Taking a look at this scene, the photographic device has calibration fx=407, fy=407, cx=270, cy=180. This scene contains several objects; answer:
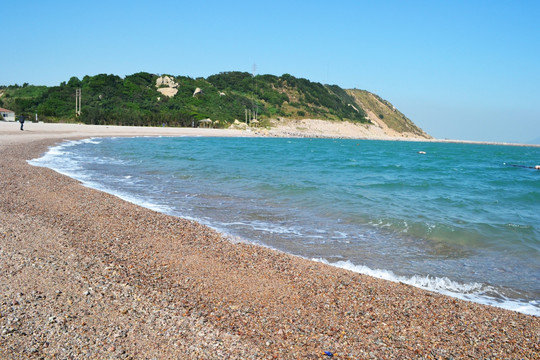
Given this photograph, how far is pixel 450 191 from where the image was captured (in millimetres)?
16844

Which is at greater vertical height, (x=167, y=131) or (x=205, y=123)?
(x=205, y=123)

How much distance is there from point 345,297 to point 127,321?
2591 millimetres

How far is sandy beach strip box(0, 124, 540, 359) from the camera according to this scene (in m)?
3.55

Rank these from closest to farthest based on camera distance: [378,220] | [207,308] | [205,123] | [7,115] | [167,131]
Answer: [207,308]
[378,220]
[7,115]
[167,131]
[205,123]

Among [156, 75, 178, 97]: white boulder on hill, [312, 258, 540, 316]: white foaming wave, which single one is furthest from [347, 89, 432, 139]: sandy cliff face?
[312, 258, 540, 316]: white foaming wave

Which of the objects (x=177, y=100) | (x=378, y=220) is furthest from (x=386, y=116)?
(x=378, y=220)

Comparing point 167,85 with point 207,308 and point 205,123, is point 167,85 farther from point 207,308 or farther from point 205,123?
point 207,308

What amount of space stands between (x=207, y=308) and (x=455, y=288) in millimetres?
3832

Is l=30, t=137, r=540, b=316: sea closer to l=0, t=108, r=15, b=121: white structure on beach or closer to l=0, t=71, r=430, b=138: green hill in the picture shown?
l=0, t=108, r=15, b=121: white structure on beach

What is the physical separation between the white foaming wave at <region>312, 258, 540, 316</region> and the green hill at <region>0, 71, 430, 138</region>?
56321 mm

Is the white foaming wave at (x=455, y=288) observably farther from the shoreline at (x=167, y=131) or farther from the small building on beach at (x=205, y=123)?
the small building on beach at (x=205, y=123)

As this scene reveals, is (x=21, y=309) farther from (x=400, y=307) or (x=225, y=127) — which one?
(x=225, y=127)

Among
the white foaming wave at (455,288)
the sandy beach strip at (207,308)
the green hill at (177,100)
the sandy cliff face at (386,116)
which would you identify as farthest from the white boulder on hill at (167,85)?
the white foaming wave at (455,288)

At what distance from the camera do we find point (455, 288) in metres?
6.06
